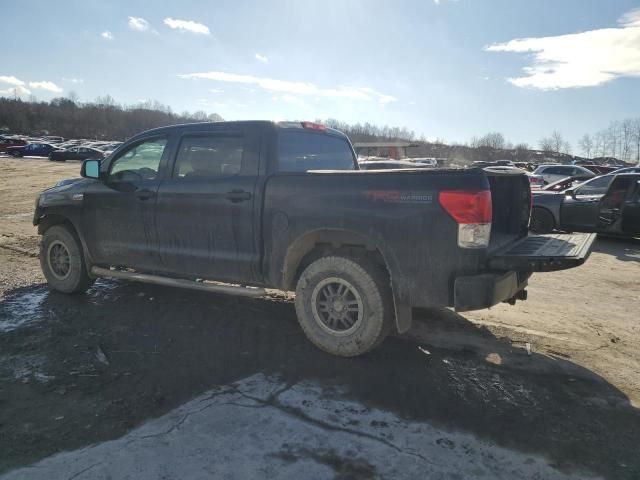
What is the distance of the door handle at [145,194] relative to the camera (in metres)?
4.92

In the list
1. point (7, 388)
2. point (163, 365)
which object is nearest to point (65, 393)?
point (7, 388)

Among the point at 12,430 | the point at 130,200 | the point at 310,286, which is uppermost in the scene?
the point at 130,200

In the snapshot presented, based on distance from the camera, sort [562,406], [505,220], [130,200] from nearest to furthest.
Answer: [562,406] < [505,220] < [130,200]

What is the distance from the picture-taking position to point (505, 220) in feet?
15.2

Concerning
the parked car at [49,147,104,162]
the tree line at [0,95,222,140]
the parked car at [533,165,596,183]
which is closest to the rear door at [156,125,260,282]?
the parked car at [533,165,596,183]

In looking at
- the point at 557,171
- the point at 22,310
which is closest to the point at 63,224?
the point at 22,310

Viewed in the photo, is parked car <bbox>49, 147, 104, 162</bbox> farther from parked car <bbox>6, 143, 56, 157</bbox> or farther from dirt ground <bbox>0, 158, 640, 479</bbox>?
dirt ground <bbox>0, 158, 640, 479</bbox>

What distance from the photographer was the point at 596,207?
1006 cm

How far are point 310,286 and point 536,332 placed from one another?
236 cm

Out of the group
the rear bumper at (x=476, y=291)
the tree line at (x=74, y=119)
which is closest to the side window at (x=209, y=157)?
the rear bumper at (x=476, y=291)

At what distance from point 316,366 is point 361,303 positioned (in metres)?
0.62

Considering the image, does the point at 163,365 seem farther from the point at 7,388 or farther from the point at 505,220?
the point at 505,220

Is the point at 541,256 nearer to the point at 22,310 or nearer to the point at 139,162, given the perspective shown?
the point at 139,162

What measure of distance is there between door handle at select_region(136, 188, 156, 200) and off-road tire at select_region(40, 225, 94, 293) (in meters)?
1.28
